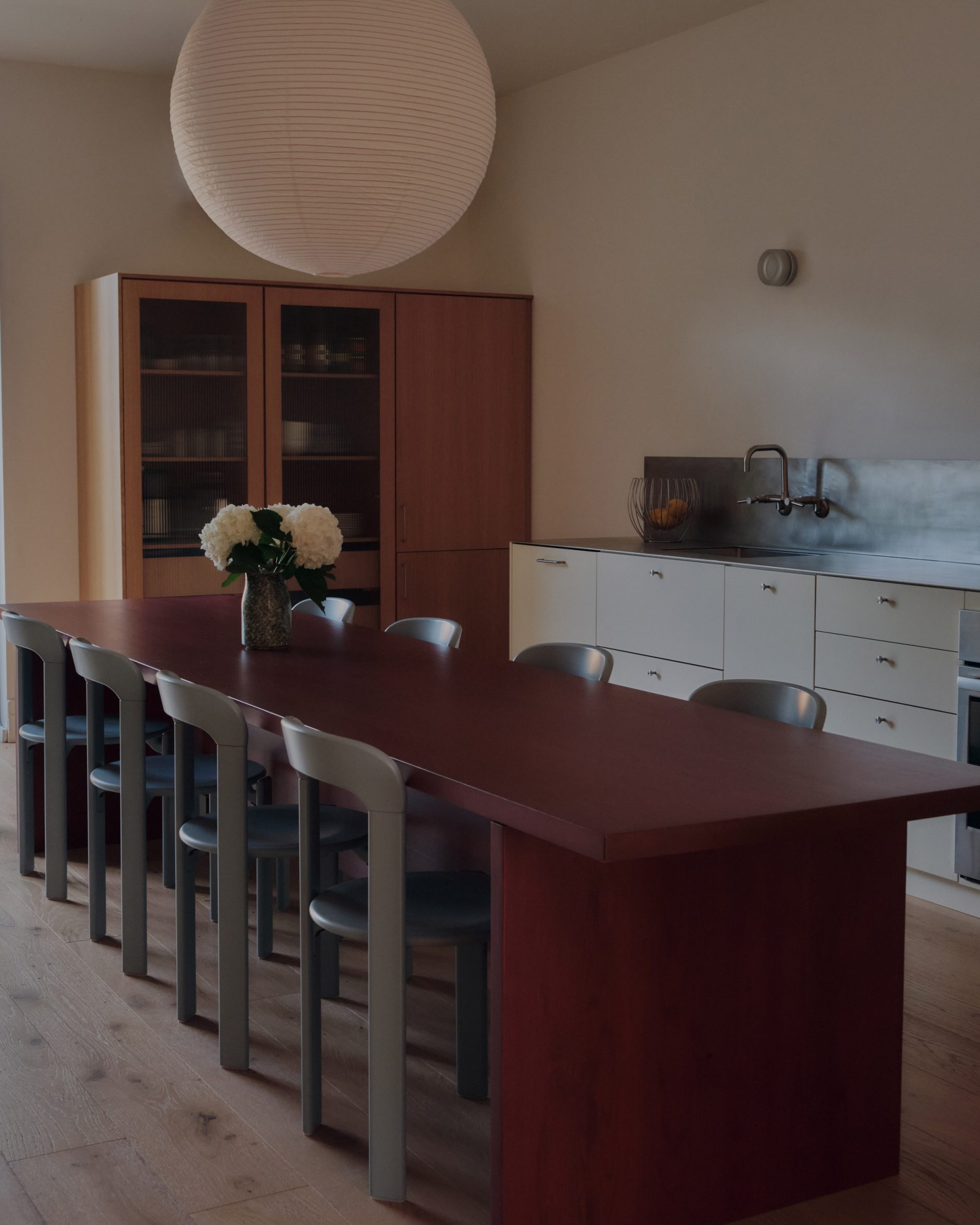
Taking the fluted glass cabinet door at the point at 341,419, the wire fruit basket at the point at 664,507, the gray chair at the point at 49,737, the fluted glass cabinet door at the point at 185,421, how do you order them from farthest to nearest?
the fluted glass cabinet door at the point at 341,419, the fluted glass cabinet door at the point at 185,421, the wire fruit basket at the point at 664,507, the gray chair at the point at 49,737

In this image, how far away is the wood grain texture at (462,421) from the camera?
586 centimetres

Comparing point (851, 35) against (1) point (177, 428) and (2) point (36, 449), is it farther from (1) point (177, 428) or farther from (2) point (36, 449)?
(2) point (36, 449)

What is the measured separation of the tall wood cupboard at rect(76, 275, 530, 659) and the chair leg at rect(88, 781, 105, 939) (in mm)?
2082

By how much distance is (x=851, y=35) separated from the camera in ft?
14.7

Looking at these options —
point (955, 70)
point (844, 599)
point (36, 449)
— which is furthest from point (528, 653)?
point (36, 449)

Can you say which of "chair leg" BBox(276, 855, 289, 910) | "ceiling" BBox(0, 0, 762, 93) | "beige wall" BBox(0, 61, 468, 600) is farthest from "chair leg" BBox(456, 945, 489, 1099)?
"beige wall" BBox(0, 61, 468, 600)

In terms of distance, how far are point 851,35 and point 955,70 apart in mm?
476

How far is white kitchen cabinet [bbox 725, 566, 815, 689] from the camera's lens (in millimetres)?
3984

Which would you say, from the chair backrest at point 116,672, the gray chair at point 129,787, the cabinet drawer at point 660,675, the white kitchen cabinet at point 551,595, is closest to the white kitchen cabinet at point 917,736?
the cabinet drawer at point 660,675

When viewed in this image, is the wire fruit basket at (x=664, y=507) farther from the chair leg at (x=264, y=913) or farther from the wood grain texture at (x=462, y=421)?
the chair leg at (x=264, y=913)

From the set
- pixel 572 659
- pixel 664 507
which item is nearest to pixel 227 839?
pixel 572 659

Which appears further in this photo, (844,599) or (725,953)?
(844,599)

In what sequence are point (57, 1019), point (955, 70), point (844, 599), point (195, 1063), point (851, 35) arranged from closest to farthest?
point (195, 1063), point (57, 1019), point (844, 599), point (955, 70), point (851, 35)

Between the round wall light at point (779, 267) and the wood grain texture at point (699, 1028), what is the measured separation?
2.99 m
